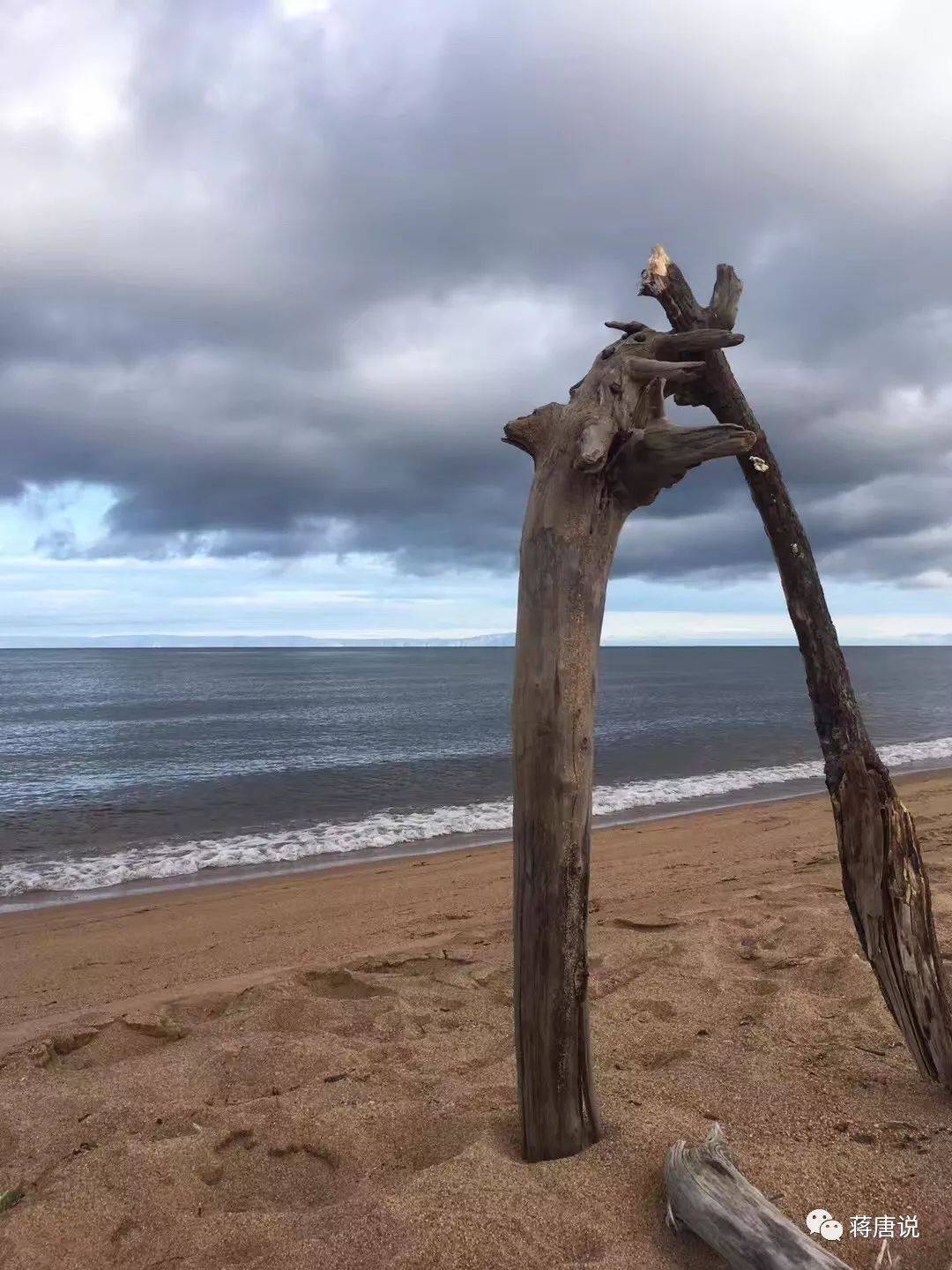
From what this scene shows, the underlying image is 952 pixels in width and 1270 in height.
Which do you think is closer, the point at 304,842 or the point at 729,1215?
the point at 729,1215

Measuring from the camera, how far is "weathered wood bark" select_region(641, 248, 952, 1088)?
134 inches

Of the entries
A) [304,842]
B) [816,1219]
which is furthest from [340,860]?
[816,1219]

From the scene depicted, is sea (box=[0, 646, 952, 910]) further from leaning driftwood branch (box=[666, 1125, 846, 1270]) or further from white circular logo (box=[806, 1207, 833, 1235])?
white circular logo (box=[806, 1207, 833, 1235])

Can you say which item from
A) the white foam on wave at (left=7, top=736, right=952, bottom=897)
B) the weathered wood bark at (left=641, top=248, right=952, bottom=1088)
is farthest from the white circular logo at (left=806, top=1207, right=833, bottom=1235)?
the white foam on wave at (left=7, top=736, right=952, bottom=897)

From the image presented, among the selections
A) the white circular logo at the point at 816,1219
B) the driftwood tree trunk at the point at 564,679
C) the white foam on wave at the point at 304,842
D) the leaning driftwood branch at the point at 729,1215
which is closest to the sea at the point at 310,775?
the white foam on wave at the point at 304,842

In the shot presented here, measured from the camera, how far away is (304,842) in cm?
1411

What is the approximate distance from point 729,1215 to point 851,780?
1.74 m

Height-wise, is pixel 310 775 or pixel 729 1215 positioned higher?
pixel 729 1215

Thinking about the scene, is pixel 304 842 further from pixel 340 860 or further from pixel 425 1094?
pixel 425 1094

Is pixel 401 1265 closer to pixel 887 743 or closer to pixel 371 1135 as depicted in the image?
pixel 371 1135

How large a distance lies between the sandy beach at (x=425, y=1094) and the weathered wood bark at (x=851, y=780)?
508mm

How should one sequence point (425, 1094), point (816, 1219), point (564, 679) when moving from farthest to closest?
point (425, 1094)
point (564, 679)
point (816, 1219)

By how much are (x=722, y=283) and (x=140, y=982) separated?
7.01 metres

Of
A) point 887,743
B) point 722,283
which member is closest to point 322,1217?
point 722,283
